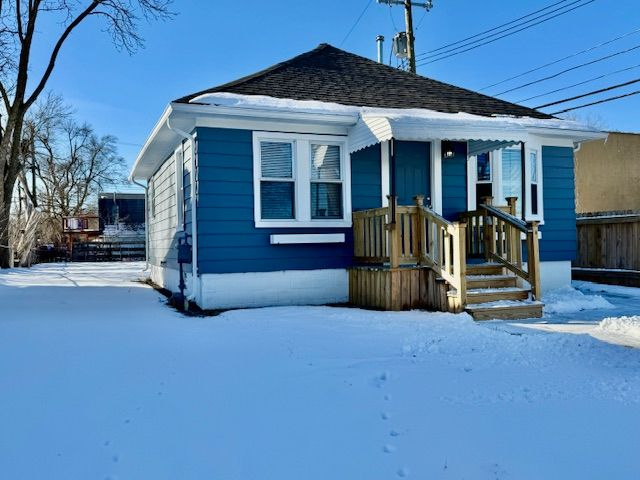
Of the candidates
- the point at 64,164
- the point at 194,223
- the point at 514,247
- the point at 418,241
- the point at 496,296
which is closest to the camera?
the point at 496,296

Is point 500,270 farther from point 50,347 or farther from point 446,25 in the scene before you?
point 446,25

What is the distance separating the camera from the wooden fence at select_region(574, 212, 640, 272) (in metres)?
10.2

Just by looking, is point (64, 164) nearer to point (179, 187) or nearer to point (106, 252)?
point (106, 252)

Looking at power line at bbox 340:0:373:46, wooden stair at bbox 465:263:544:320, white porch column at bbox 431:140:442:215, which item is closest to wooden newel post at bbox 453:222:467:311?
wooden stair at bbox 465:263:544:320

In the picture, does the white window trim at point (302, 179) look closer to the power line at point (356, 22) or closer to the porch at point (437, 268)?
the porch at point (437, 268)

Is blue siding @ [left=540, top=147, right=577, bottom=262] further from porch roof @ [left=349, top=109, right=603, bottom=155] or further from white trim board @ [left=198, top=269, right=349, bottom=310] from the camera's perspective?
white trim board @ [left=198, top=269, right=349, bottom=310]

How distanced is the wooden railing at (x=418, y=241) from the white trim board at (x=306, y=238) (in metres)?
0.44

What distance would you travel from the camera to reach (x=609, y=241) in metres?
10.7

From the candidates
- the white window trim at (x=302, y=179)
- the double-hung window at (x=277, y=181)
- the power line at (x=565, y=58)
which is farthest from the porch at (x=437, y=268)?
the power line at (x=565, y=58)

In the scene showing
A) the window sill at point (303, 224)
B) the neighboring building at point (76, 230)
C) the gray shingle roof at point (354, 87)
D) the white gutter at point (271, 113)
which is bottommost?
the window sill at point (303, 224)

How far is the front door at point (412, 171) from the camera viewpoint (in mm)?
7820

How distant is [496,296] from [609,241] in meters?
5.93

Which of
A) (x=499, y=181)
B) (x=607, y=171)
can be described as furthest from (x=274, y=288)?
(x=607, y=171)

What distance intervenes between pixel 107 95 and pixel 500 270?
91.5 ft
